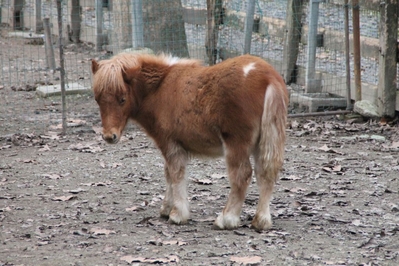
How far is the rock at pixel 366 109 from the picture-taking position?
1068cm

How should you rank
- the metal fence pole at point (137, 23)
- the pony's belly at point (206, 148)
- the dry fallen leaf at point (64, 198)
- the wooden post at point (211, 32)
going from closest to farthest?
the pony's belly at point (206, 148) → the dry fallen leaf at point (64, 198) → the metal fence pole at point (137, 23) → the wooden post at point (211, 32)

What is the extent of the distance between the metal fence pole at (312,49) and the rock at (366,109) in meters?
0.86

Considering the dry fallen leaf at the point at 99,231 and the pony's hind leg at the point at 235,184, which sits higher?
the pony's hind leg at the point at 235,184

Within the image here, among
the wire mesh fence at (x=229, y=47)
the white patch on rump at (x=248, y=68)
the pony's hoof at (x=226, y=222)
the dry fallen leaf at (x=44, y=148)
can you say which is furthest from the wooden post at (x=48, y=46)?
the pony's hoof at (x=226, y=222)

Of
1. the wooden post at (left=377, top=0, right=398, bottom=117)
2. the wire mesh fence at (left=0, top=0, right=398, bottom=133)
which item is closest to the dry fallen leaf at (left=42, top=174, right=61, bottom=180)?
the wire mesh fence at (left=0, top=0, right=398, bottom=133)

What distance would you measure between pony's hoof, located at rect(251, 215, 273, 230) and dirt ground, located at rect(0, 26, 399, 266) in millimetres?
69

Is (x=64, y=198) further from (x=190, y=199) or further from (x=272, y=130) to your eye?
(x=272, y=130)

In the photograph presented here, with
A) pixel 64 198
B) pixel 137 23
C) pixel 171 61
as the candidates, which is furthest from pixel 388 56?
pixel 64 198

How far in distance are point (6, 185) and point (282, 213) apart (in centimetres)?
320

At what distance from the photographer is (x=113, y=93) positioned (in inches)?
249

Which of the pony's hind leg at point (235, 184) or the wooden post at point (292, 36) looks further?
the wooden post at point (292, 36)

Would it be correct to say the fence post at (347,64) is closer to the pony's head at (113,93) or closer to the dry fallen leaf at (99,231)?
the pony's head at (113,93)

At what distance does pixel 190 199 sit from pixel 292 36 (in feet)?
17.3

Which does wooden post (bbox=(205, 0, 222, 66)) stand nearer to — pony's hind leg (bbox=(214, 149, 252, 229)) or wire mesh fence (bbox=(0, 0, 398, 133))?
wire mesh fence (bbox=(0, 0, 398, 133))
